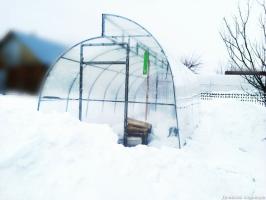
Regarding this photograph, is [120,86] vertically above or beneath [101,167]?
above

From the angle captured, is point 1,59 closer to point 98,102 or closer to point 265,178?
point 98,102

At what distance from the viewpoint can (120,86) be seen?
11.5 metres

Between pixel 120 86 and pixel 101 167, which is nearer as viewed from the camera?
pixel 101 167

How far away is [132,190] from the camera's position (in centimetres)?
476

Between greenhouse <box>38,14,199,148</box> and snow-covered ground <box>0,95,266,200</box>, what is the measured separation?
1.03m

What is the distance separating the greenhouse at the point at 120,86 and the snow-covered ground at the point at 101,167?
1.03 metres

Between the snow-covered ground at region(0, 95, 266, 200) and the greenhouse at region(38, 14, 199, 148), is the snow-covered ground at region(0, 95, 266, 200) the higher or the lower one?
the lower one

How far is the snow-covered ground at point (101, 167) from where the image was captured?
4652mm

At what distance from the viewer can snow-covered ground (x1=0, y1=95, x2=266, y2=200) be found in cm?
465

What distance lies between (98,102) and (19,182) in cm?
603

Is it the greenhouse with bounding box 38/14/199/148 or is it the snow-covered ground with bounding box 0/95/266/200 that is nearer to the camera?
the snow-covered ground with bounding box 0/95/266/200

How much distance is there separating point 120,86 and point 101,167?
246 inches

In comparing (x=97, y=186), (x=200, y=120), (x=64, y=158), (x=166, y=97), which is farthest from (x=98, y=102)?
(x=97, y=186)

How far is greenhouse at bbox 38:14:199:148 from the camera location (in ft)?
27.6
